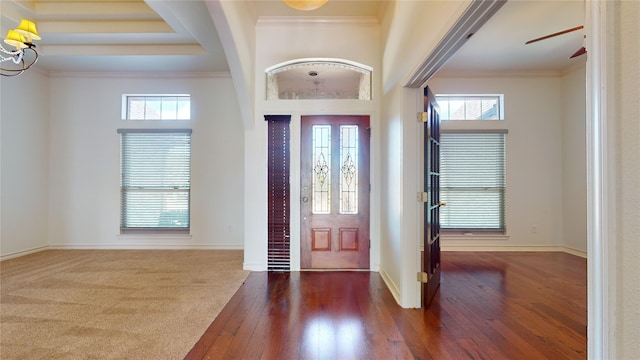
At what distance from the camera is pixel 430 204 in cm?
306

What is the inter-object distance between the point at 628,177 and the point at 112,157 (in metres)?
6.59

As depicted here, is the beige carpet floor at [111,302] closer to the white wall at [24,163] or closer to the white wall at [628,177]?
the white wall at [24,163]

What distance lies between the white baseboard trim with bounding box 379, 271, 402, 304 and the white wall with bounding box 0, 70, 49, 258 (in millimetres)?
5953

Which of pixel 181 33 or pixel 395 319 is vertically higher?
pixel 181 33

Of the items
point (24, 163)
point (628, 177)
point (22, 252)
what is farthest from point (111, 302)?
point (628, 177)

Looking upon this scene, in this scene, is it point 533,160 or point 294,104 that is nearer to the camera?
point 294,104

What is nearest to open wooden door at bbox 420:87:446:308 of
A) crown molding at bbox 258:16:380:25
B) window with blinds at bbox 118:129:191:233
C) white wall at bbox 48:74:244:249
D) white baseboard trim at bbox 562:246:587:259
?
crown molding at bbox 258:16:380:25

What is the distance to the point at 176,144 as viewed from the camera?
17.6ft

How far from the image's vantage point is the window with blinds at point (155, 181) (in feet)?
17.6

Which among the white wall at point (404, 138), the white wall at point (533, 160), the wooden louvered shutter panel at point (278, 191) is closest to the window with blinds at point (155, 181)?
the wooden louvered shutter panel at point (278, 191)

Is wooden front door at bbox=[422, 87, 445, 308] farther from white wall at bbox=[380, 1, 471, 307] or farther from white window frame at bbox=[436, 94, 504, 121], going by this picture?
white window frame at bbox=[436, 94, 504, 121]

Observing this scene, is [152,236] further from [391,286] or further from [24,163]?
[391,286]

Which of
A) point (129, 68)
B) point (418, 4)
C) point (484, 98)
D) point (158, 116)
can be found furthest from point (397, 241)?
point (129, 68)

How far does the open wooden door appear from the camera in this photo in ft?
9.64
